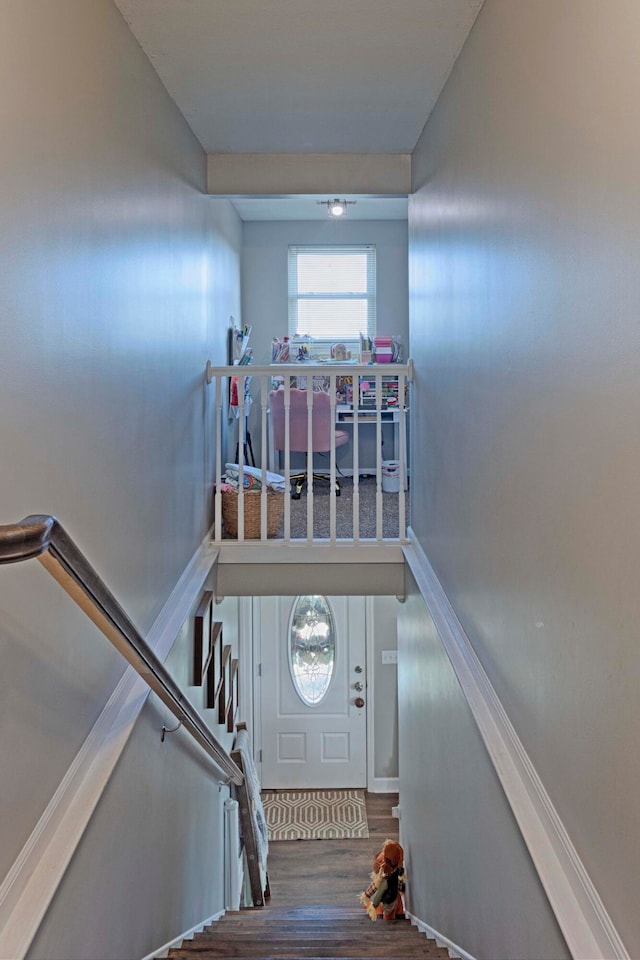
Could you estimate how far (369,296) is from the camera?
6.13m

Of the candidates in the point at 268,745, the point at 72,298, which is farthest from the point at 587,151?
the point at 268,745

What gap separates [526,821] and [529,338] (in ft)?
3.35

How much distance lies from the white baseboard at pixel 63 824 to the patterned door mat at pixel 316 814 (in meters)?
3.95

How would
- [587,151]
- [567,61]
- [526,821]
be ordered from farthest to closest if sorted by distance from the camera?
[526,821], [567,61], [587,151]

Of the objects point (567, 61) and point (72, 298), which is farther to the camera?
point (72, 298)

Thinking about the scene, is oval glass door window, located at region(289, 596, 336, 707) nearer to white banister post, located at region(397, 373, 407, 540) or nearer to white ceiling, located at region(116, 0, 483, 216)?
white banister post, located at region(397, 373, 407, 540)

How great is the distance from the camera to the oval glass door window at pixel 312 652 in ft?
19.5

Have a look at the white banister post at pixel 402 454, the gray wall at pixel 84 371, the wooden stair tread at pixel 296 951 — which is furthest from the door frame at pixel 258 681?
the wooden stair tread at pixel 296 951

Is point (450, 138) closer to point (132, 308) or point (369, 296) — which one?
point (132, 308)

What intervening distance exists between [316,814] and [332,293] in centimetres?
440

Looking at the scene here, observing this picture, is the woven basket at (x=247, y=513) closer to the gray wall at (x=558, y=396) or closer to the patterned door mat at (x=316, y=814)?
the gray wall at (x=558, y=396)

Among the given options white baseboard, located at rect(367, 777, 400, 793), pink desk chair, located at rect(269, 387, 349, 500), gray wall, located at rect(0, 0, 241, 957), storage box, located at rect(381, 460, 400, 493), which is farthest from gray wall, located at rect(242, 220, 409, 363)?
Answer: white baseboard, located at rect(367, 777, 400, 793)

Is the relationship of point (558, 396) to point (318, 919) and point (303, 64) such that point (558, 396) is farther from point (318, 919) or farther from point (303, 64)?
point (318, 919)

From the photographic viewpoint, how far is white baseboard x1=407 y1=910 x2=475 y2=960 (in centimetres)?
210
